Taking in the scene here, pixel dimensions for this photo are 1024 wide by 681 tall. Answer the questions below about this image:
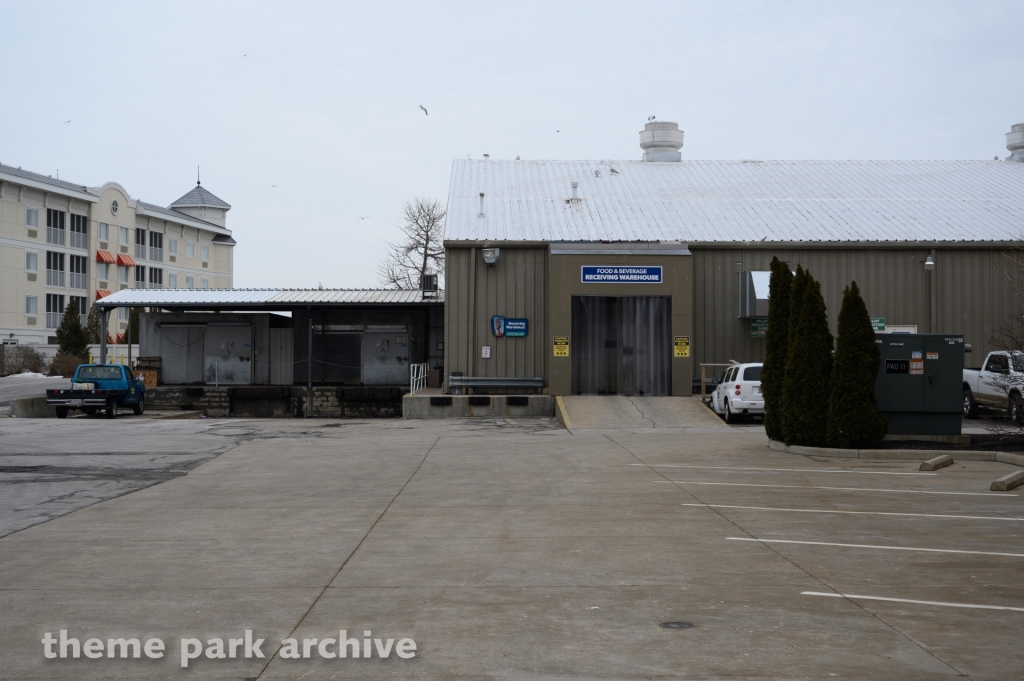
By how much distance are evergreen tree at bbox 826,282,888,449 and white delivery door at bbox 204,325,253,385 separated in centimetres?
2903

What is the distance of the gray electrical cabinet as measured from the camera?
17.9 m

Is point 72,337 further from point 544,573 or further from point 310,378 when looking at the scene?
point 544,573

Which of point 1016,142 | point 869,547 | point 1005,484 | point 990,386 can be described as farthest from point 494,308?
point 1016,142

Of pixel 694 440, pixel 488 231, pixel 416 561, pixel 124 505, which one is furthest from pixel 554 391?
pixel 416 561

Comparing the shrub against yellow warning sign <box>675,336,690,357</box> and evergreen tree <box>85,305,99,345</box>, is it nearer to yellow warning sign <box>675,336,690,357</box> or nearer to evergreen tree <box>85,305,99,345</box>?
evergreen tree <box>85,305,99,345</box>

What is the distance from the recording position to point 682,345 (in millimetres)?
28922

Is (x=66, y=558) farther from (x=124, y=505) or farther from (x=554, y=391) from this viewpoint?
(x=554, y=391)

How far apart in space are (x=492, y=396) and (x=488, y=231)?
18.9 feet

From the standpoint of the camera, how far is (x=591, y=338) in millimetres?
29812

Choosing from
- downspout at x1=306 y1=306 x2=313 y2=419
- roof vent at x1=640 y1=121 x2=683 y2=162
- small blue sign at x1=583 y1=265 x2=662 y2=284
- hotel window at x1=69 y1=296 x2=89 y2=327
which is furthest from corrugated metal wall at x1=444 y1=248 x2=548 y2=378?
hotel window at x1=69 y1=296 x2=89 y2=327

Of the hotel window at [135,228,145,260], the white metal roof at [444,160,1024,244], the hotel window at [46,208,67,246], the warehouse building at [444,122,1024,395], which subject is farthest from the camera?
the hotel window at [135,228,145,260]

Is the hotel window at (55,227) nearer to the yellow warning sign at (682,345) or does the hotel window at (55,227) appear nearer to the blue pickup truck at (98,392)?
the blue pickup truck at (98,392)

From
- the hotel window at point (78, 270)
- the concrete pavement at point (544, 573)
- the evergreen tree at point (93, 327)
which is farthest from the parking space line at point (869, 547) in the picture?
the hotel window at point (78, 270)

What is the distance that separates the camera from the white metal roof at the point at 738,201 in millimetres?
30828
